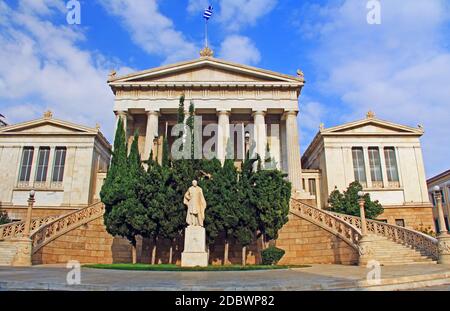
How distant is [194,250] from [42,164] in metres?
28.2

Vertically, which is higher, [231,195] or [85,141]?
[85,141]

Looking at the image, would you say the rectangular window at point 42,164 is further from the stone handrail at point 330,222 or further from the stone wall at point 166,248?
the stone handrail at point 330,222

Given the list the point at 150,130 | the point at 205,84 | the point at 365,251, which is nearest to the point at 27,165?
the point at 150,130

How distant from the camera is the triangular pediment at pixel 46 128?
38250 mm

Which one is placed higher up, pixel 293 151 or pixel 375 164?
pixel 293 151

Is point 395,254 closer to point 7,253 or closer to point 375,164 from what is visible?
point 7,253

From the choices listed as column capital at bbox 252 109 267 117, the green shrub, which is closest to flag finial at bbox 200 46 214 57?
column capital at bbox 252 109 267 117

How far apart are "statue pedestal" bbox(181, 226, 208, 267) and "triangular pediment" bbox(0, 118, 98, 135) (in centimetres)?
2602

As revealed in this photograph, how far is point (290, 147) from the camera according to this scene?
1364 inches

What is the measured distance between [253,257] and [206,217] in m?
5.40

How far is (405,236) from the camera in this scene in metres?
20.5

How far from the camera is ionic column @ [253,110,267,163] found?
35.4m
